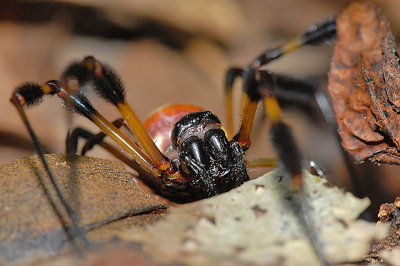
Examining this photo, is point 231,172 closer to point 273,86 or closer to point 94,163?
point 273,86

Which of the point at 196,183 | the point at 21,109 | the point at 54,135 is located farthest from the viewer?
the point at 54,135

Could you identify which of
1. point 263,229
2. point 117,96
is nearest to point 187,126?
point 117,96

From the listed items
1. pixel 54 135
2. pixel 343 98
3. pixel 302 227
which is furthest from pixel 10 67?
pixel 302 227

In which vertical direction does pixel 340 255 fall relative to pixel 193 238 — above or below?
below

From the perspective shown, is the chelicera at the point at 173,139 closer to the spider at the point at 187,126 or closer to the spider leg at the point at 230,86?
the spider at the point at 187,126

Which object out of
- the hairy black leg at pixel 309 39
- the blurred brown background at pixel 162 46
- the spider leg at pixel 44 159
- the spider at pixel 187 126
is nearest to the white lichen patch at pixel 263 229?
the spider leg at pixel 44 159

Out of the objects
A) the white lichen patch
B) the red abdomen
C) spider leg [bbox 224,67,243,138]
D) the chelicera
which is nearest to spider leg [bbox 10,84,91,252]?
the chelicera
